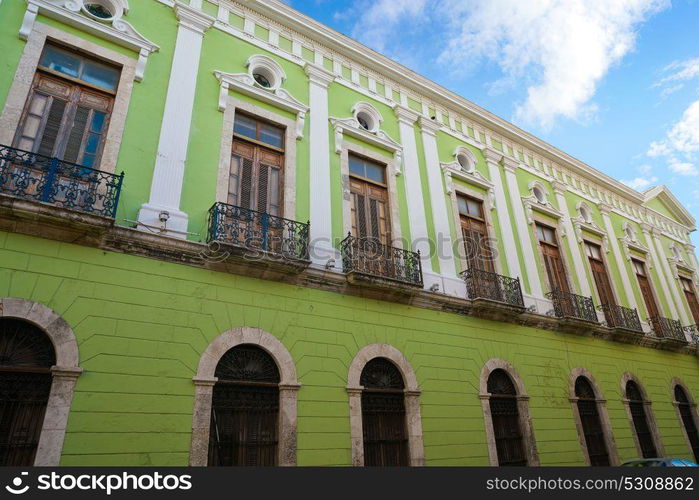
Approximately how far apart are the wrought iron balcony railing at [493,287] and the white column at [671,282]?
8.68 metres

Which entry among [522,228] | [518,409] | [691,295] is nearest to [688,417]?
[691,295]

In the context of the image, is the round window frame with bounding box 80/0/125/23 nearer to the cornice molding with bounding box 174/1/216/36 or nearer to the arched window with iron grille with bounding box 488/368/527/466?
the cornice molding with bounding box 174/1/216/36

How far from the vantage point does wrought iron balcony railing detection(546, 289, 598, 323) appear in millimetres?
11344

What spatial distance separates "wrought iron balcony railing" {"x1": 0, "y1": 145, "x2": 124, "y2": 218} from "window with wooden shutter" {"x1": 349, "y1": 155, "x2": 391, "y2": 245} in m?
4.37

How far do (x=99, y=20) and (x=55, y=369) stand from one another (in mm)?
5707

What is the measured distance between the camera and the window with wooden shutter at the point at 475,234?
1063 cm

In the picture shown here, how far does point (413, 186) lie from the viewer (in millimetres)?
10250

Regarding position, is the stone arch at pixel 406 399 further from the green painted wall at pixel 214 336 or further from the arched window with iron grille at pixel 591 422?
the arched window with iron grille at pixel 591 422

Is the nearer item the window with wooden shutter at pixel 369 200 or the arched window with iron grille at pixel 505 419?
the arched window with iron grille at pixel 505 419

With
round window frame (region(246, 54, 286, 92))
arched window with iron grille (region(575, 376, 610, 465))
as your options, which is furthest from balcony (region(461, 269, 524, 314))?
round window frame (region(246, 54, 286, 92))

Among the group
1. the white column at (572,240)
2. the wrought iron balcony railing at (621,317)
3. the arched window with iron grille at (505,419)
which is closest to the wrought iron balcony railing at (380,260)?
the arched window with iron grille at (505,419)

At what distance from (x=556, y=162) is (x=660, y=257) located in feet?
19.5

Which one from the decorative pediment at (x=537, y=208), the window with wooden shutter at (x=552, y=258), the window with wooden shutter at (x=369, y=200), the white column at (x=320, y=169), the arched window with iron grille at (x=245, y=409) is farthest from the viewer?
the decorative pediment at (x=537, y=208)

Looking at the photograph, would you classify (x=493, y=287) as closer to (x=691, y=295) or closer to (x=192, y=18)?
(x=192, y=18)
